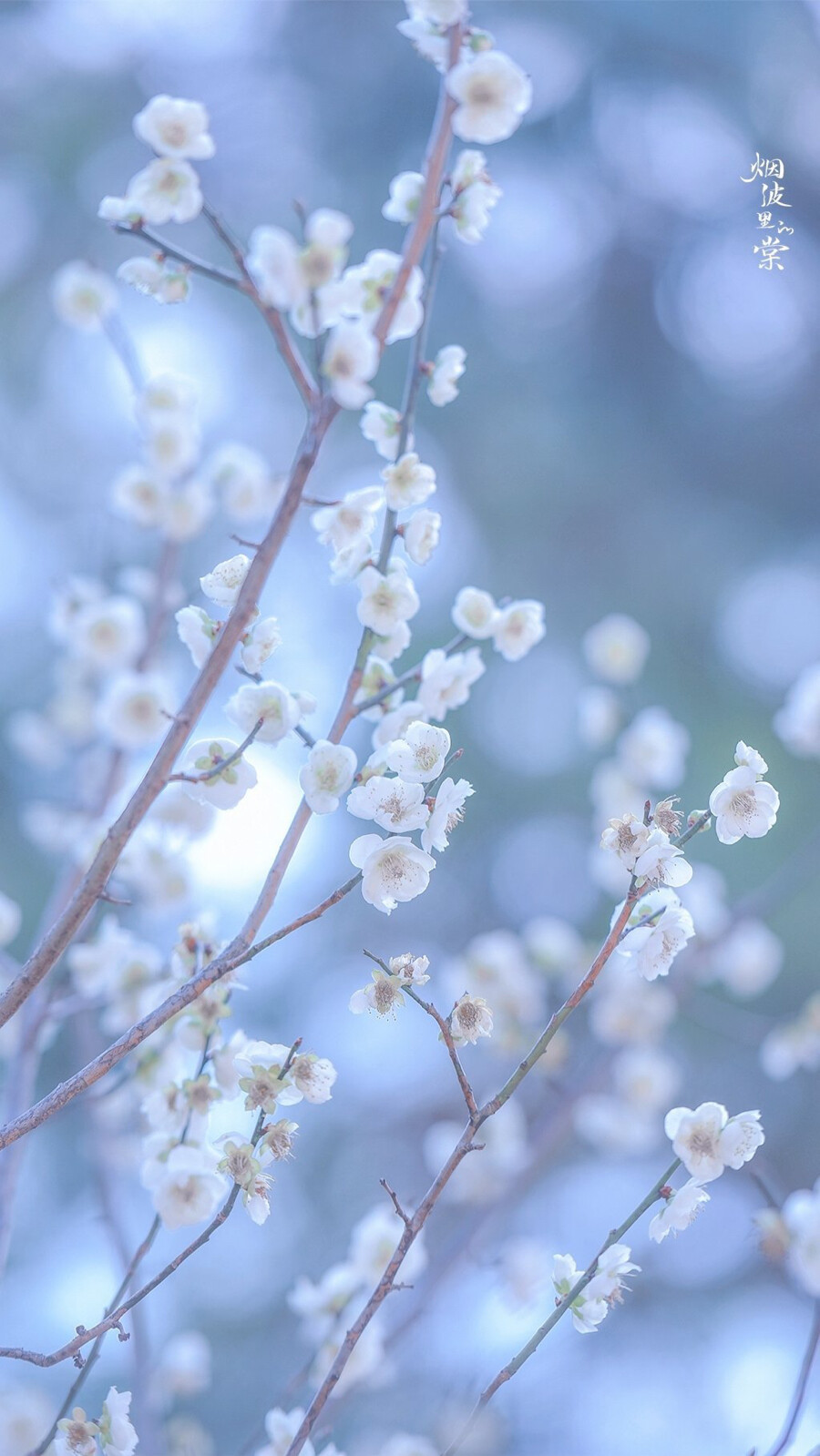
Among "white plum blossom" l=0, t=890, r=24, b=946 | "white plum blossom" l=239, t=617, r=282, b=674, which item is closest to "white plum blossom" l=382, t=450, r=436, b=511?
"white plum blossom" l=239, t=617, r=282, b=674

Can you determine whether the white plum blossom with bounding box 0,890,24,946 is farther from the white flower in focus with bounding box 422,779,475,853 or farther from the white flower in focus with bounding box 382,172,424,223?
the white flower in focus with bounding box 382,172,424,223

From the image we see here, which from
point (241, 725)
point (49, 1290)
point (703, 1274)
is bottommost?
point (49, 1290)

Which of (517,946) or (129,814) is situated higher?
(517,946)

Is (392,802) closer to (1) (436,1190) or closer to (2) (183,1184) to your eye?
(1) (436,1190)

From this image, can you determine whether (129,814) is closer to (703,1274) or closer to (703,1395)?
(703,1395)

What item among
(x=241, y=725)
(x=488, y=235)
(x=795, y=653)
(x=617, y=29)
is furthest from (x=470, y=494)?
(x=241, y=725)

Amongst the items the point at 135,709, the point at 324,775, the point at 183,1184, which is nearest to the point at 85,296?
the point at 135,709
